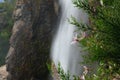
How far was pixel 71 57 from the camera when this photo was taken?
16.7 meters

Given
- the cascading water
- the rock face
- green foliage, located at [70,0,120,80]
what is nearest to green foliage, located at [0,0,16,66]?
the rock face

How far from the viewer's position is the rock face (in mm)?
18703

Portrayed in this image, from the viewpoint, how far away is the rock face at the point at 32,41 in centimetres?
1870

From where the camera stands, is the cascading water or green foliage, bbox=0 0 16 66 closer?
the cascading water

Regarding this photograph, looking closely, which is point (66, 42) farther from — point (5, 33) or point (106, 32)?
point (106, 32)

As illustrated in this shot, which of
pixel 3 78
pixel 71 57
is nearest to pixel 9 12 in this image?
pixel 3 78

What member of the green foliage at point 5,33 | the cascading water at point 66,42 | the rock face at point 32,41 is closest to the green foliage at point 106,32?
the cascading water at point 66,42

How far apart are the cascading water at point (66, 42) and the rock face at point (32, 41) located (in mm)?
460

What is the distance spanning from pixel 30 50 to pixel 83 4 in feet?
49.9

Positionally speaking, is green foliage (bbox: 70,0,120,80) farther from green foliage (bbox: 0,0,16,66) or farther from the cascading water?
green foliage (bbox: 0,0,16,66)

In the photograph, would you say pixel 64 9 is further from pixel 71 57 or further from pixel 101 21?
pixel 101 21

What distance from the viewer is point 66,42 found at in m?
18.5

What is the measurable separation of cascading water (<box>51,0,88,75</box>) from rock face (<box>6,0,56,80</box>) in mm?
460

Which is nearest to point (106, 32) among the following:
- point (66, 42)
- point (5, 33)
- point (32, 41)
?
point (66, 42)
